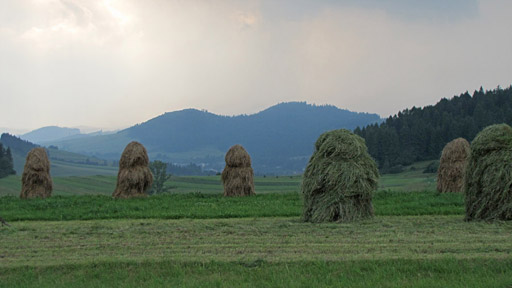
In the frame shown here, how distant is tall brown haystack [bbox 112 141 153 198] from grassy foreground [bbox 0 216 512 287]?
684 inches

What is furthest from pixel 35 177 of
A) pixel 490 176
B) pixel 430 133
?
pixel 430 133

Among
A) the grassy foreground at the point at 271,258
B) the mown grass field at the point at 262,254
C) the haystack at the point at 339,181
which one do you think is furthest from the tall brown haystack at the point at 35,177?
the haystack at the point at 339,181

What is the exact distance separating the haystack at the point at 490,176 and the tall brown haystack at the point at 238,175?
1737cm

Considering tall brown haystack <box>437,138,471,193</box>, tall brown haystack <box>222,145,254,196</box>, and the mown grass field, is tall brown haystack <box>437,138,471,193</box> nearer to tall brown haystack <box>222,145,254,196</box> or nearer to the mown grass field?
tall brown haystack <box>222,145,254,196</box>

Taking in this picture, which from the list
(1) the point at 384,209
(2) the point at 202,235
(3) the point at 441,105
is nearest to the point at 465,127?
(3) the point at 441,105

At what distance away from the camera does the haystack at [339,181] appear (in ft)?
55.0

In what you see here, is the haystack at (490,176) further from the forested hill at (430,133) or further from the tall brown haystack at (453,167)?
the forested hill at (430,133)

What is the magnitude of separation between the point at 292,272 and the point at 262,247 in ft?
7.74

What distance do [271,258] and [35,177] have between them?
25763mm

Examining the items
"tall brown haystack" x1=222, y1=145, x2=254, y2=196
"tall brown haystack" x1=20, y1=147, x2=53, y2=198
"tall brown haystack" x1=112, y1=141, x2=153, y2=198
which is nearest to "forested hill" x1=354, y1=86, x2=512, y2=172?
"tall brown haystack" x1=222, y1=145, x2=254, y2=196

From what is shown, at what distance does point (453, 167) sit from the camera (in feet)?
102

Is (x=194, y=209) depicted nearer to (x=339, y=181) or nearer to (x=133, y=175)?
(x=339, y=181)

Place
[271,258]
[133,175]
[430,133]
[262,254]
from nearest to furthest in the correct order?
[271,258], [262,254], [133,175], [430,133]

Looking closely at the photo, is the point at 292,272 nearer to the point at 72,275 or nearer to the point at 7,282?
the point at 72,275
